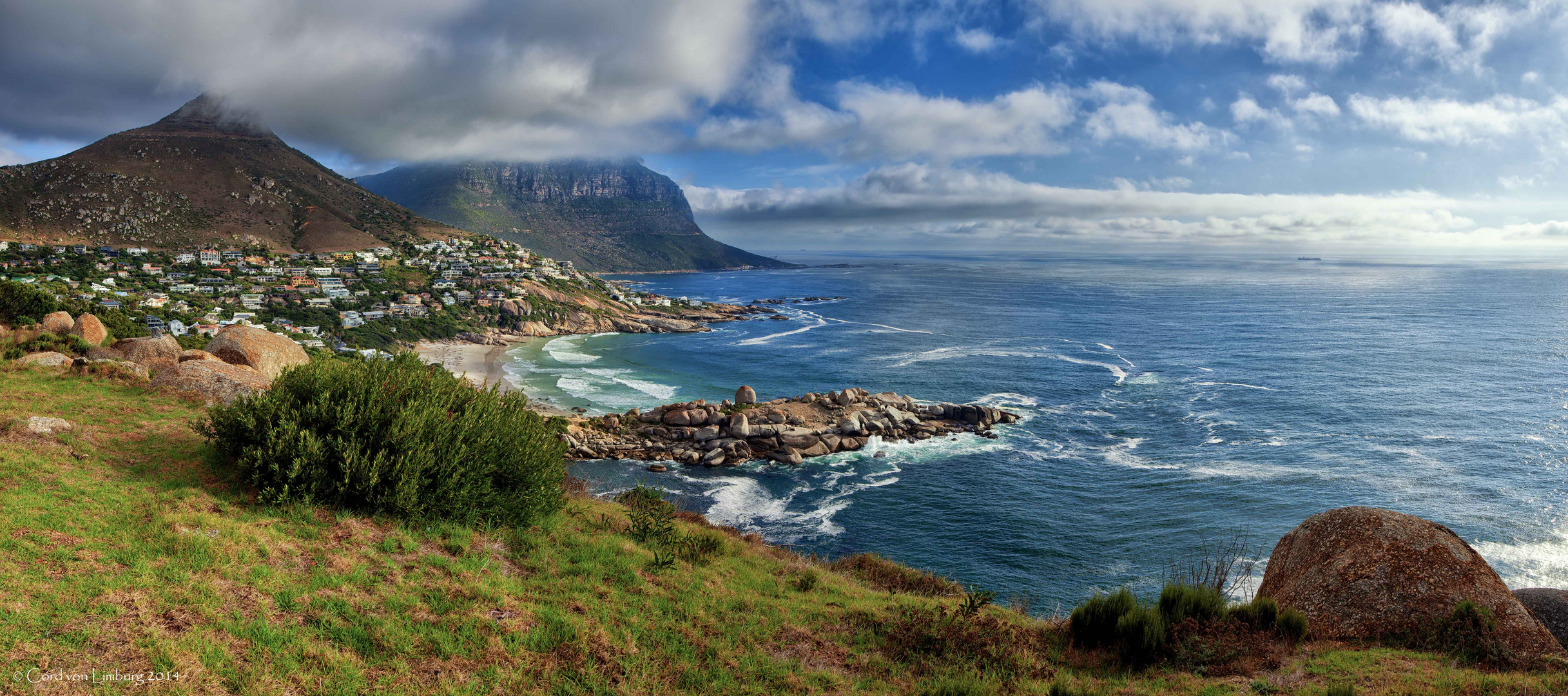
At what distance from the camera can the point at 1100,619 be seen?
1047 cm

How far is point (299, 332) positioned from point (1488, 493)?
275ft

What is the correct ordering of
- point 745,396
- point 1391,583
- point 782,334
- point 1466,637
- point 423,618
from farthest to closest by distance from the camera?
point 782,334
point 745,396
point 1391,583
point 1466,637
point 423,618

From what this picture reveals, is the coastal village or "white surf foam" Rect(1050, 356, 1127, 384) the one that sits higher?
the coastal village

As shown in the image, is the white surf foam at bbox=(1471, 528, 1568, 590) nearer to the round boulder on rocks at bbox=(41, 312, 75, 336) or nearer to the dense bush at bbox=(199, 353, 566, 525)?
the dense bush at bbox=(199, 353, 566, 525)

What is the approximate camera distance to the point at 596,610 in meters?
9.84

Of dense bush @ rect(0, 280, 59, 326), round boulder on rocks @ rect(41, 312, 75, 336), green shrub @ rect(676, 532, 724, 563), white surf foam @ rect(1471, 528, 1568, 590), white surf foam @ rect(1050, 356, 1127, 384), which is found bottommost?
white surf foam @ rect(1471, 528, 1568, 590)

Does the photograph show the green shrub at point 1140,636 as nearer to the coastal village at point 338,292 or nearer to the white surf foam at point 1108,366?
the white surf foam at point 1108,366

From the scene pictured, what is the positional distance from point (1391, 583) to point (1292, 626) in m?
2.04

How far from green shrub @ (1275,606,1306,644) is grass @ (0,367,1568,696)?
310 millimetres

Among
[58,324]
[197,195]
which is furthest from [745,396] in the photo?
[197,195]

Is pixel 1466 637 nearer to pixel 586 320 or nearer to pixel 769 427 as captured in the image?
pixel 769 427

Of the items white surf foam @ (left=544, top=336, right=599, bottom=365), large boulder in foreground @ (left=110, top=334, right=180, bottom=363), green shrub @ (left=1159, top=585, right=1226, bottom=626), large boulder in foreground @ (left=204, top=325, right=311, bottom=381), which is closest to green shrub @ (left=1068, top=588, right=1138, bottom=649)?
green shrub @ (left=1159, top=585, right=1226, bottom=626)

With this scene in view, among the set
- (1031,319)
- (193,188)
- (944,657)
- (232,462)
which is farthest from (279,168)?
(944,657)

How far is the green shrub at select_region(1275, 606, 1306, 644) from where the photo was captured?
33.0ft
